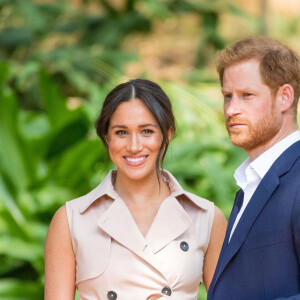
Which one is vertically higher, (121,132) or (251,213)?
(121,132)

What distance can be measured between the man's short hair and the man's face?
17 mm

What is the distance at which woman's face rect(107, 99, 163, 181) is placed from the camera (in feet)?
6.07

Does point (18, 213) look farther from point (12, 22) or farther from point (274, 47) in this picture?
point (12, 22)

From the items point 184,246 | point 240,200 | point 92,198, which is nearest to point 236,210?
point 240,200

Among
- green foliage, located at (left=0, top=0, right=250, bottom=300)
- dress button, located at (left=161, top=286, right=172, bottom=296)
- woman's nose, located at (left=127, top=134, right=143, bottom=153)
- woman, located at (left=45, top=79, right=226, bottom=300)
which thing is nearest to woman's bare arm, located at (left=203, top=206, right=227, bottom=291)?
woman, located at (left=45, top=79, right=226, bottom=300)

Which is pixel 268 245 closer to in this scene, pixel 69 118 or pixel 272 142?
pixel 272 142

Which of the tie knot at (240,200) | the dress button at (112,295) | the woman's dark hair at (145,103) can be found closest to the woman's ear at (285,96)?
the tie knot at (240,200)

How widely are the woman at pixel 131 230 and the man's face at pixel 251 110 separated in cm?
28

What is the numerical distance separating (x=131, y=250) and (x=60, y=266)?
209mm

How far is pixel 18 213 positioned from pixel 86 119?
69 cm

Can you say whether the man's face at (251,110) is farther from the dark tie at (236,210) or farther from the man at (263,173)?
the dark tie at (236,210)

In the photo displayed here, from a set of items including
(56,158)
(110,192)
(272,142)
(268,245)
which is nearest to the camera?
(268,245)

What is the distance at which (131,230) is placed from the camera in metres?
1.90

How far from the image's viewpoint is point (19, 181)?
3.92 metres
